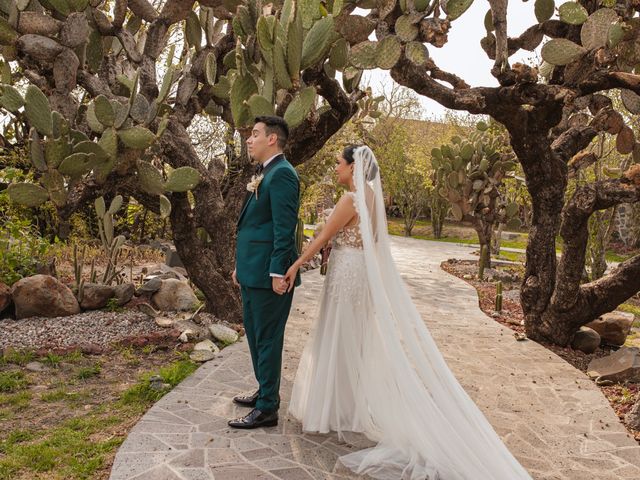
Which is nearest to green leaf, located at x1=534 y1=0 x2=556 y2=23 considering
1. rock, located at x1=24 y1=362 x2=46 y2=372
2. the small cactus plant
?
rock, located at x1=24 y1=362 x2=46 y2=372

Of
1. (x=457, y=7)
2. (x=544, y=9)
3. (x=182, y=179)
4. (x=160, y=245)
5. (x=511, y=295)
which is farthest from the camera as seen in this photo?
(x=160, y=245)

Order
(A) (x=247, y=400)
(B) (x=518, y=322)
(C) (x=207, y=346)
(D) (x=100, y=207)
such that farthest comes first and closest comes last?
(B) (x=518, y=322) < (D) (x=100, y=207) < (C) (x=207, y=346) < (A) (x=247, y=400)

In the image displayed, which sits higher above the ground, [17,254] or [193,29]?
[193,29]

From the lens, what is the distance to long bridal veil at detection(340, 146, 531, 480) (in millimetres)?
3064

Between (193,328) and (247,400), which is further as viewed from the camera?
(193,328)

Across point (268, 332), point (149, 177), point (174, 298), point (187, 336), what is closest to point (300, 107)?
point (149, 177)

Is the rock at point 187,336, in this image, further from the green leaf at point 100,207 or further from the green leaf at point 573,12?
the green leaf at point 573,12

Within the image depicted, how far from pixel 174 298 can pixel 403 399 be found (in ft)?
14.9

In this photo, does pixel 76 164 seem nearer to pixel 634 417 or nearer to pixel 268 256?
pixel 268 256

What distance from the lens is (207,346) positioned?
221 inches

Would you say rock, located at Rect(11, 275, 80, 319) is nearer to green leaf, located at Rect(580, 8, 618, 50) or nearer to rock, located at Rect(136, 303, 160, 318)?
rock, located at Rect(136, 303, 160, 318)

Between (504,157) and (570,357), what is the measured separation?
8.25 m

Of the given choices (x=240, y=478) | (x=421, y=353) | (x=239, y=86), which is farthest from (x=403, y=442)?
(x=239, y=86)

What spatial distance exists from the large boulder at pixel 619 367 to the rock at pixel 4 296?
650 centimetres
